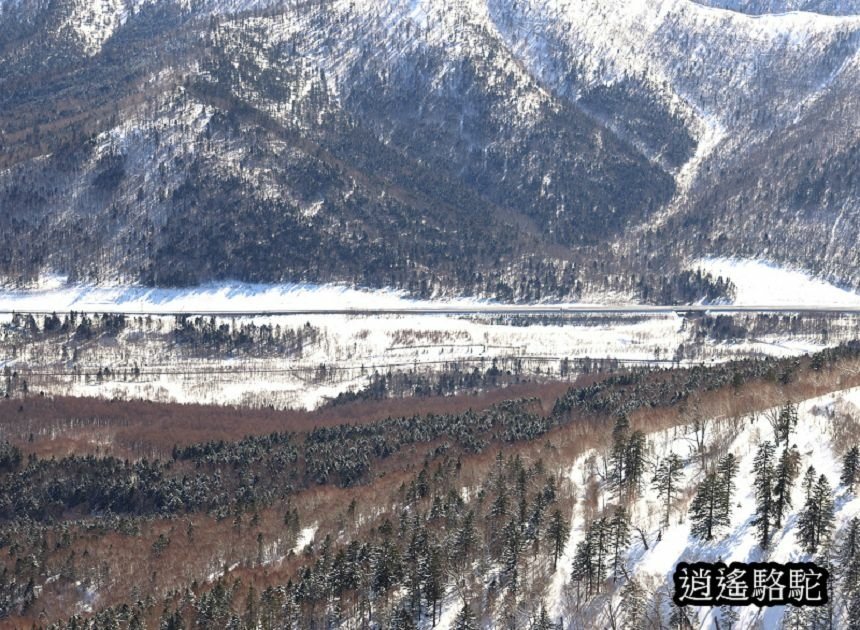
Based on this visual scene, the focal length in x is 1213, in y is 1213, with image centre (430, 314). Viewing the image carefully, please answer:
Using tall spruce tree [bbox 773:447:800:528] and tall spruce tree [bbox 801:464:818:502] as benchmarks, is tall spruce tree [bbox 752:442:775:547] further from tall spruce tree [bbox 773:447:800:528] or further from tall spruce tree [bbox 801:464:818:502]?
tall spruce tree [bbox 801:464:818:502]

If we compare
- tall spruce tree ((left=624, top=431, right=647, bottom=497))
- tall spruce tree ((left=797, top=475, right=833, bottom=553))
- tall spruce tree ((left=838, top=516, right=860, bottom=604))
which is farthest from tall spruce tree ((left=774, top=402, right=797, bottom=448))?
tall spruce tree ((left=838, top=516, right=860, bottom=604))

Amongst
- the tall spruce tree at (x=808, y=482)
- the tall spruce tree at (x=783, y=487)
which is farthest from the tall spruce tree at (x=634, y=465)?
the tall spruce tree at (x=808, y=482)

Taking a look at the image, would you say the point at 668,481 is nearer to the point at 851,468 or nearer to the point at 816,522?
the point at 851,468

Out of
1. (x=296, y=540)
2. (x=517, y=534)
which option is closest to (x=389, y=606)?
(x=517, y=534)

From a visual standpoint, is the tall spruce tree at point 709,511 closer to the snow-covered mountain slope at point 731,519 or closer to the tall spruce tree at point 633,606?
the snow-covered mountain slope at point 731,519

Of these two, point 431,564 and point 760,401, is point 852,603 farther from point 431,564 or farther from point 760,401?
point 760,401

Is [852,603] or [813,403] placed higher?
[813,403]

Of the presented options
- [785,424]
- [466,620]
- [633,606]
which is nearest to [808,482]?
[785,424]

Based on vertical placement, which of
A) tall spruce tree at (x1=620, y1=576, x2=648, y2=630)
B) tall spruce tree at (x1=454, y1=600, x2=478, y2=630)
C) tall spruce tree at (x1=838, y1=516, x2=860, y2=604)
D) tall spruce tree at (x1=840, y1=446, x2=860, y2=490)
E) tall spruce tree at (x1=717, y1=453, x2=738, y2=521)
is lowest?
tall spruce tree at (x1=454, y1=600, x2=478, y2=630)

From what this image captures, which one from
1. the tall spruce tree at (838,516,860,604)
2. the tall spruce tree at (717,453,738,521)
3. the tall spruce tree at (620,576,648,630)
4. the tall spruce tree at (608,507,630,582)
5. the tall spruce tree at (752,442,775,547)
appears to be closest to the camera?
the tall spruce tree at (838,516,860,604)
